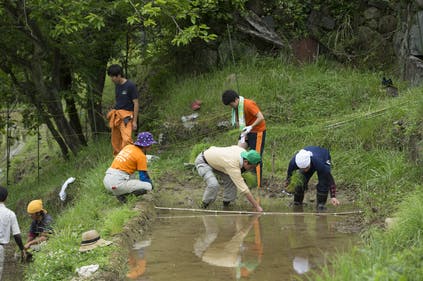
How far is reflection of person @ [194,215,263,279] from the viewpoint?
23.5 ft

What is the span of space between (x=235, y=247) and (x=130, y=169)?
2691 mm

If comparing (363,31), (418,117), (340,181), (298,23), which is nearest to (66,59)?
(298,23)

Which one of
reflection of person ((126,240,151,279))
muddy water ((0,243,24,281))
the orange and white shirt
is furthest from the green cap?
muddy water ((0,243,24,281))

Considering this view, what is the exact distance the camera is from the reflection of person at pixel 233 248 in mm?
7157

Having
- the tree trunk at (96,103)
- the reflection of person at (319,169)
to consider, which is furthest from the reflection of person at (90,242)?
the tree trunk at (96,103)

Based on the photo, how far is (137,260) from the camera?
7.58m

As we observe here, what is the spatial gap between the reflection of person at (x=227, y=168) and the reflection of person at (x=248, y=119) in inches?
25.5

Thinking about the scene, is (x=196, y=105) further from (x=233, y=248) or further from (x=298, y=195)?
(x=233, y=248)

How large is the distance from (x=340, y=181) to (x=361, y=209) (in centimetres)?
182

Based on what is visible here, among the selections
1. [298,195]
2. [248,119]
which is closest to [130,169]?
[248,119]

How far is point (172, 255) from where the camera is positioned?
7715 mm

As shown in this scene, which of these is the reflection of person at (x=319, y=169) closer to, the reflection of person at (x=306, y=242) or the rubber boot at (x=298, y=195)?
the rubber boot at (x=298, y=195)

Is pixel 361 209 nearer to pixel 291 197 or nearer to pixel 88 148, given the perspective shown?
pixel 291 197

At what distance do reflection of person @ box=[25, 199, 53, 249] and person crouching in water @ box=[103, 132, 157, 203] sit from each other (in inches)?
43.0
